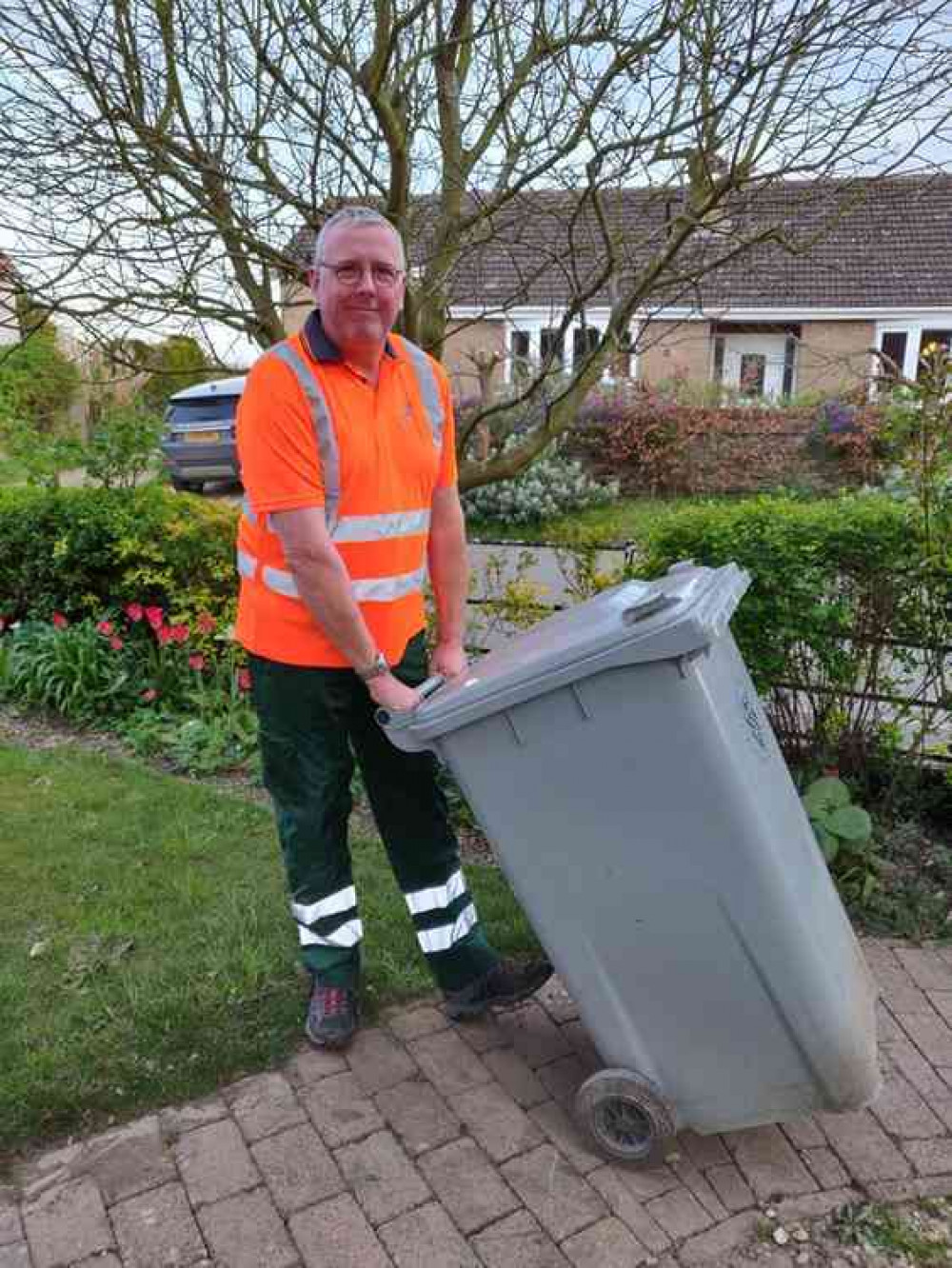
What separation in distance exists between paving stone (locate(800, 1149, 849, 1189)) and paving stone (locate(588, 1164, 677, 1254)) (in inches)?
15.5

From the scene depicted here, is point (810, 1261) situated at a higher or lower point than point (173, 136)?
lower

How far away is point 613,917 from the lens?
2039 mm

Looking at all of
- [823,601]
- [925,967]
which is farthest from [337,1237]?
[823,601]

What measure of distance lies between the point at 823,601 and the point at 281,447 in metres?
2.18

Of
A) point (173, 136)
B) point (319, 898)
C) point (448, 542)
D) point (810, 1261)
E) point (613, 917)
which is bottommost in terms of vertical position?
point (810, 1261)

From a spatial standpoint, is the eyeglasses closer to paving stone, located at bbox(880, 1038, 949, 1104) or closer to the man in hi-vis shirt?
the man in hi-vis shirt

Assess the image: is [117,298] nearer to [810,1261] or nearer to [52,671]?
[52,671]

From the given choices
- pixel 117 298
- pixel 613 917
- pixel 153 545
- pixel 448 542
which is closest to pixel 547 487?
pixel 153 545

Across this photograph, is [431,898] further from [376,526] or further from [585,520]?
[585,520]

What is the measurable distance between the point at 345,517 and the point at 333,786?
71 centimetres

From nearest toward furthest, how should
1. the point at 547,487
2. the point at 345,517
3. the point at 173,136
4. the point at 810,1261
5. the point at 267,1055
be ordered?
the point at 810,1261 < the point at 345,517 < the point at 267,1055 < the point at 173,136 < the point at 547,487

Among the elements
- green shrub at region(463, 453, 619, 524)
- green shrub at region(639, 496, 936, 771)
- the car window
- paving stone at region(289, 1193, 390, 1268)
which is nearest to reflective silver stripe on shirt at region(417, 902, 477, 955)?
paving stone at region(289, 1193, 390, 1268)

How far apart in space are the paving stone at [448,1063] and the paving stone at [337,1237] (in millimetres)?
410

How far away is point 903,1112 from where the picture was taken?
2.38m
